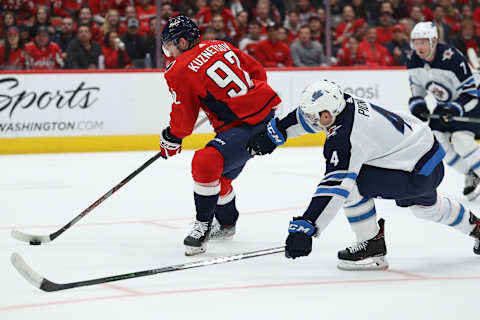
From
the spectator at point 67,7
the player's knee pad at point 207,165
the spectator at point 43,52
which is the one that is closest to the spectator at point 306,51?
the spectator at point 67,7

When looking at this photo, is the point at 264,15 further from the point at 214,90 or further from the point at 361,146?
the point at 361,146

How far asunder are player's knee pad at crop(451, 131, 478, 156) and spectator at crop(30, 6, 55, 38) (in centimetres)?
470

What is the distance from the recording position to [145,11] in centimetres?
866

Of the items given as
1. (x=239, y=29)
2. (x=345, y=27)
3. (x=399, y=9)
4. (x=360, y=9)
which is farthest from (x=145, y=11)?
(x=399, y=9)

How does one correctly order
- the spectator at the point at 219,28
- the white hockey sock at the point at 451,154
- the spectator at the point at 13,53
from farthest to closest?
the spectator at the point at 219,28 → the spectator at the point at 13,53 → the white hockey sock at the point at 451,154

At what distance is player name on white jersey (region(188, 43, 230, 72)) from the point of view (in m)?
3.73

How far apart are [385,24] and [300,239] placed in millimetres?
7112

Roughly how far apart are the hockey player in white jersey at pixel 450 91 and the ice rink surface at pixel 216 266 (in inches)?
11.7

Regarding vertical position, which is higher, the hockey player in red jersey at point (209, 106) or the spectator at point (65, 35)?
the hockey player in red jersey at point (209, 106)

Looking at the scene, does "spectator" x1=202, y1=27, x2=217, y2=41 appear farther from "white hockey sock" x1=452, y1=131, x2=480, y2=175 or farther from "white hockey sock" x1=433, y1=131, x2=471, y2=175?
"white hockey sock" x1=452, y1=131, x2=480, y2=175

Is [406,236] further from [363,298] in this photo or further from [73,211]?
[73,211]

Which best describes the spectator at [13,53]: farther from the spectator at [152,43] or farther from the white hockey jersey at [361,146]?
the white hockey jersey at [361,146]

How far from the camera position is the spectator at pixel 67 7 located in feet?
27.7

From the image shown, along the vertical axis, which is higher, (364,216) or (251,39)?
(364,216)
